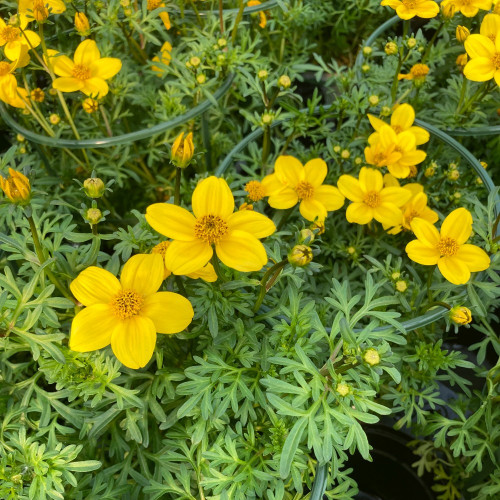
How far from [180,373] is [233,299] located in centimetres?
19

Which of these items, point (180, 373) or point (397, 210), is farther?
point (397, 210)

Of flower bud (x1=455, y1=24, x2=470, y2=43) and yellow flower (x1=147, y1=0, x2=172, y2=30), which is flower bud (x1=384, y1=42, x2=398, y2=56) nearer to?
flower bud (x1=455, y1=24, x2=470, y2=43)

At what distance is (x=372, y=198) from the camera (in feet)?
3.91

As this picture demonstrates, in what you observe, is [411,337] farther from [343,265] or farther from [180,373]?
[180,373]

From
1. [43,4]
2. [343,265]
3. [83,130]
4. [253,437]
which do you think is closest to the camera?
[253,437]

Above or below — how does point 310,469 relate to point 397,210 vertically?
below

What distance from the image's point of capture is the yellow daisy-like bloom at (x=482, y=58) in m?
1.12

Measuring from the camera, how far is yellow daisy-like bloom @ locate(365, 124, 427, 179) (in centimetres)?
119

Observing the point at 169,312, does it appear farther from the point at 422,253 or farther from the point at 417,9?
the point at 417,9

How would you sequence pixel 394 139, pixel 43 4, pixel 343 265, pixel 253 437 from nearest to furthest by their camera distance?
pixel 253 437
pixel 43 4
pixel 394 139
pixel 343 265

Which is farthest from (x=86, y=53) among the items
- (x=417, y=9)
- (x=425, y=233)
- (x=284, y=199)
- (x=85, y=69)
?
(x=425, y=233)

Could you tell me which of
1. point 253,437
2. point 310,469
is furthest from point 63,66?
point 310,469

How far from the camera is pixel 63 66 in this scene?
1207 mm

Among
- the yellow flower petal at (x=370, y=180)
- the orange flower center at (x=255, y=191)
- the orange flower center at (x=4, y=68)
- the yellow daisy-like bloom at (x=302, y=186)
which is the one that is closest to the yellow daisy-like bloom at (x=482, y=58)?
the yellow flower petal at (x=370, y=180)
